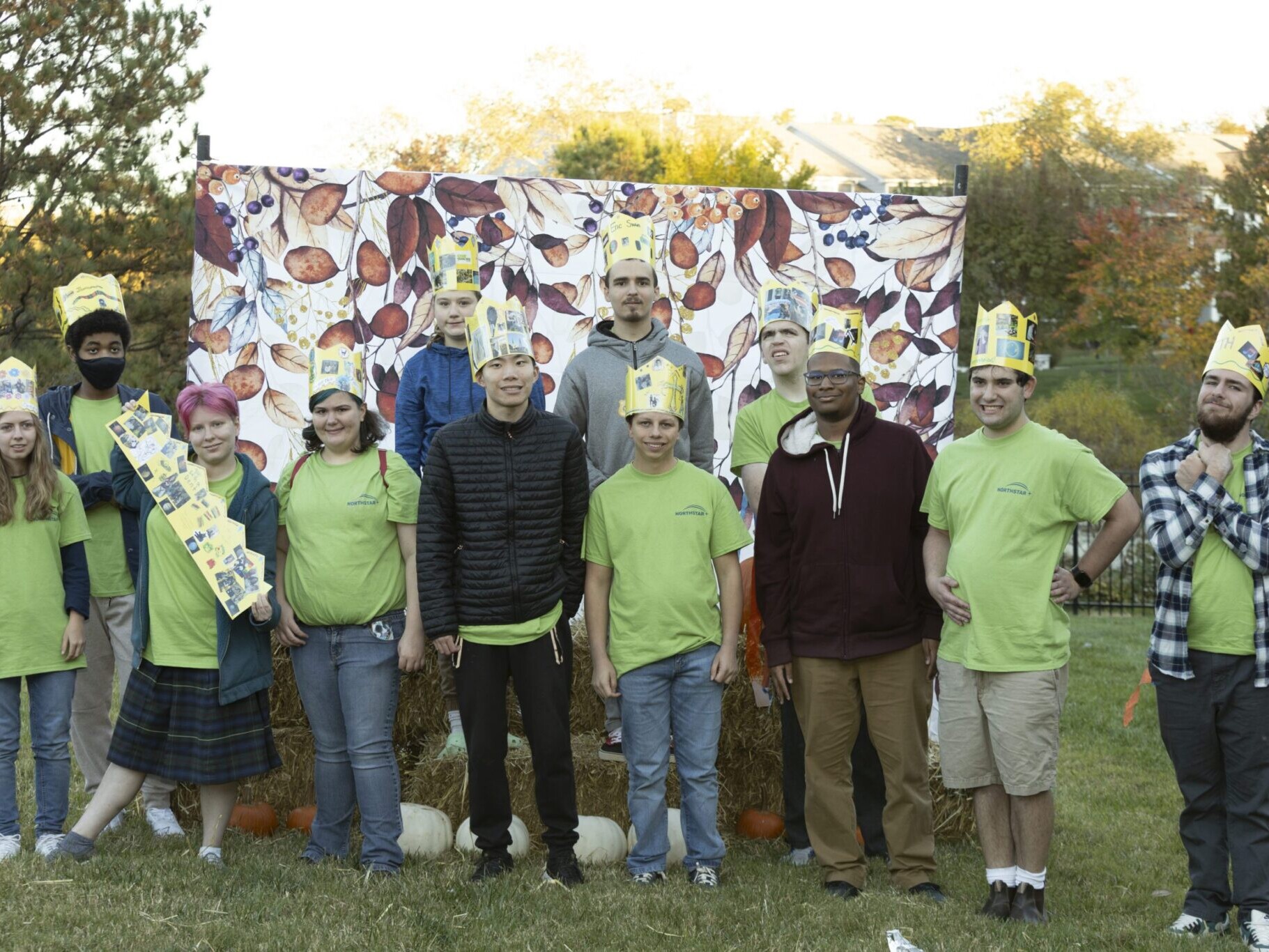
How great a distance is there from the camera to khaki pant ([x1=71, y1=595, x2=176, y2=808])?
573cm

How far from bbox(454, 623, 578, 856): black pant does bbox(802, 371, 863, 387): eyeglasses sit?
1.33m

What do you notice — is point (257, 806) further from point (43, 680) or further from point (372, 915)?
point (372, 915)

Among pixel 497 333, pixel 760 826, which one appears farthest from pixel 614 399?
pixel 760 826

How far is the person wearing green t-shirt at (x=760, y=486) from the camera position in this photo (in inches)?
220

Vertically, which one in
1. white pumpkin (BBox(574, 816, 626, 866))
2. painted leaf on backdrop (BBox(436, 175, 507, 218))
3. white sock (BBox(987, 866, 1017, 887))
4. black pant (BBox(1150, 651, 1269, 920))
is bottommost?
white pumpkin (BBox(574, 816, 626, 866))

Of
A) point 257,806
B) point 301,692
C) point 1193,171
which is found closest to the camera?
point 301,692

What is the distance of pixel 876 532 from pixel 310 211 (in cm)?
413

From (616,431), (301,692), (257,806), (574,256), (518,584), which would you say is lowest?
(257,806)

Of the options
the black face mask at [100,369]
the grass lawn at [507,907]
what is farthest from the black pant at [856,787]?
the black face mask at [100,369]

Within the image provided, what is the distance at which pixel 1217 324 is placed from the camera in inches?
931

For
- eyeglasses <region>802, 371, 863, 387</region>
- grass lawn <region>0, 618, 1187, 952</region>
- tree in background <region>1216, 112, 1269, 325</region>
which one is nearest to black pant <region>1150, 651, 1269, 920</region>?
grass lawn <region>0, 618, 1187, 952</region>

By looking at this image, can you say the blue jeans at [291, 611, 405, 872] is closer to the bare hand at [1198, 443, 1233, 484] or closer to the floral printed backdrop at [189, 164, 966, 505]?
the floral printed backdrop at [189, 164, 966, 505]

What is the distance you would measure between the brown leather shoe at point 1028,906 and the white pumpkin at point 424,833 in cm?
230

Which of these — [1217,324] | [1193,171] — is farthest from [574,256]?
[1193,171]
